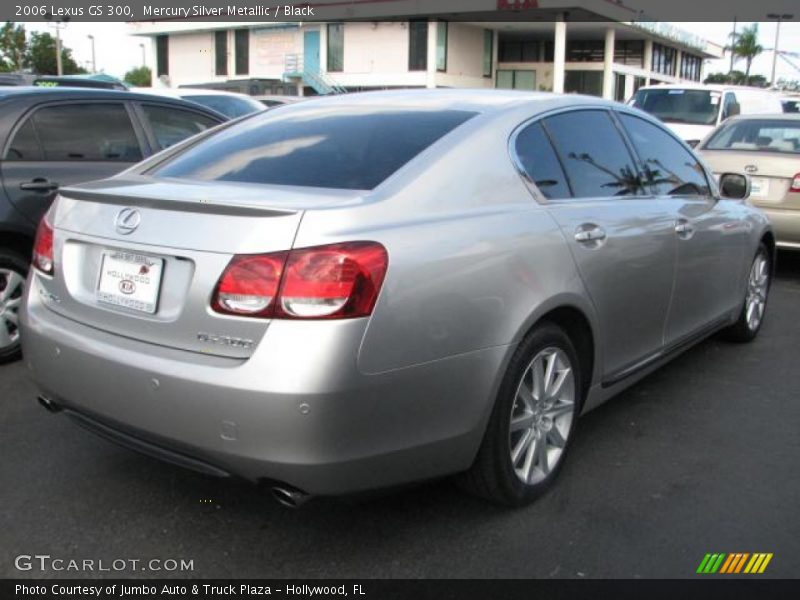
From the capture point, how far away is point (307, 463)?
96.0 inches

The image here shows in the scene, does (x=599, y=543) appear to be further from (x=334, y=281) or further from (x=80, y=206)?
(x=80, y=206)

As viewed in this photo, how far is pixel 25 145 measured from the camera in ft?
16.5

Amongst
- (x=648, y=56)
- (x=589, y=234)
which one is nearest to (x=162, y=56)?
(x=648, y=56)

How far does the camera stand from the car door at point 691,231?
13.7 ft

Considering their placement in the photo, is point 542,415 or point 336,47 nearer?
point 542,415

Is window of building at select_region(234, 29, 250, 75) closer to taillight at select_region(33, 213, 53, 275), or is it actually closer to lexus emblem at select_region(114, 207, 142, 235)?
taillight at select_region(33, 213, 53, 275)

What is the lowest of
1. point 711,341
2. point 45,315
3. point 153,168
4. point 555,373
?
point 711,341

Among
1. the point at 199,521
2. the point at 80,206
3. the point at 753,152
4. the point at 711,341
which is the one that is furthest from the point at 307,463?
the point at 753,152

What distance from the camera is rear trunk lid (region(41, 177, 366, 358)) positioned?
8.27 feet

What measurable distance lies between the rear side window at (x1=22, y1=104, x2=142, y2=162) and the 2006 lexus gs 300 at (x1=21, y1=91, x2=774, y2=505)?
1.91 m

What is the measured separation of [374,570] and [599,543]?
837 mm

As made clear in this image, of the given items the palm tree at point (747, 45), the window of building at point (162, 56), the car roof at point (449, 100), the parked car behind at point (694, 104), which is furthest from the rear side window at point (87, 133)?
the palm tree at point (747, 45)

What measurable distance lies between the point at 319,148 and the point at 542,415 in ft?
4.61

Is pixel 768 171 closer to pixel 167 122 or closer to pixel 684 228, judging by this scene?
pixel 684 228
